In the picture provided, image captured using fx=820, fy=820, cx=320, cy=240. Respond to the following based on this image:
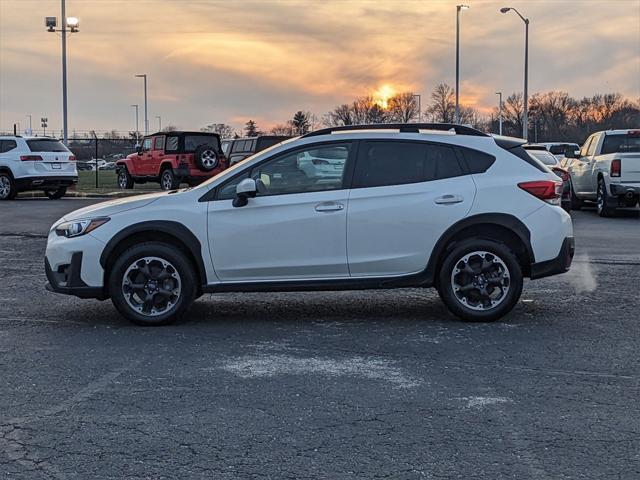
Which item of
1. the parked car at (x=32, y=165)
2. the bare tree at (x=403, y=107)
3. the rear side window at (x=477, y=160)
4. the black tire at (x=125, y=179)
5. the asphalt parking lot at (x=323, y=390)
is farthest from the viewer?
the bare tree at (x=403, y=107)

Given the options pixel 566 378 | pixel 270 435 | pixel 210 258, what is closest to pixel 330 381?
pixel 270 435

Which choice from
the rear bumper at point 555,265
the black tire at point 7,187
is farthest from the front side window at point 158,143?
the rear bumper at point 555,265

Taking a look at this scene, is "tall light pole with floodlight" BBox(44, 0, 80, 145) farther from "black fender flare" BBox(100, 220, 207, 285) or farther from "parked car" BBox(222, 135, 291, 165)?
"black fender flare" BBox(100, 220, 207, 285)

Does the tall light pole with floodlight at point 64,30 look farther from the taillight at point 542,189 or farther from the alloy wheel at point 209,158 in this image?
the taillight at point 542,189

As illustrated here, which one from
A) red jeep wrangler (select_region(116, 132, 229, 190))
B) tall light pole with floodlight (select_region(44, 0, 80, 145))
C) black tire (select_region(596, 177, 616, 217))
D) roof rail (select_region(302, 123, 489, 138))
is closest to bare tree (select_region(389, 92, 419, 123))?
tall light pole with floodlight (select_region(44, 0, 80, 145))

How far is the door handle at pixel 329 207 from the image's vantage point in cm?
712

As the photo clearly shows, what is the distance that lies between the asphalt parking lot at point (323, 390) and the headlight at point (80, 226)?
0.83 m

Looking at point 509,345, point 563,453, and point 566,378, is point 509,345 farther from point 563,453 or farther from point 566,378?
point 563,453

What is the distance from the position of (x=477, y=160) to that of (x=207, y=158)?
62.5 feet

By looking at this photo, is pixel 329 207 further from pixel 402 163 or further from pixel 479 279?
pixel 479 279

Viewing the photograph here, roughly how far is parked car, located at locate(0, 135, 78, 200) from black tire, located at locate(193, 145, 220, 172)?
12.6ft

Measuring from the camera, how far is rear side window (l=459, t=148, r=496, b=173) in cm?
735

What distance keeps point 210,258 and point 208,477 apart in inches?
136

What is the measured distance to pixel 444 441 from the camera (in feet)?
14.1
